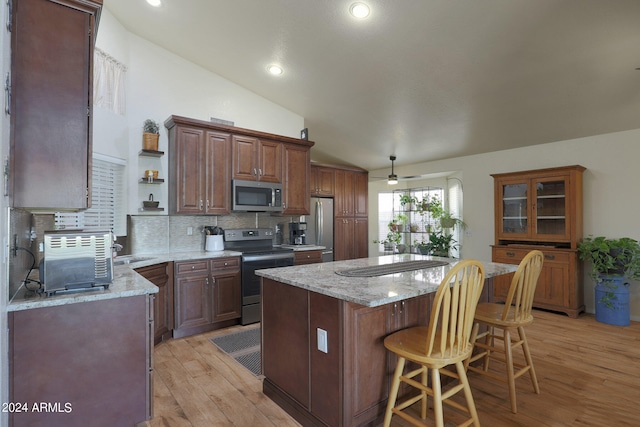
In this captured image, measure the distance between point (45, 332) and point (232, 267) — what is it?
223cm

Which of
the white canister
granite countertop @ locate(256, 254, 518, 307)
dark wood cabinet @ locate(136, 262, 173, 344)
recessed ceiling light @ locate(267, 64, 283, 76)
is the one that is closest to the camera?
granite countertop @ locate(256, 254, 518, 307)

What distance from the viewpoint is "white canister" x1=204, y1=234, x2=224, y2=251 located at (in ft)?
13.6

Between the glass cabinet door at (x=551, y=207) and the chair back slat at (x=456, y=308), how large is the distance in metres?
3.36

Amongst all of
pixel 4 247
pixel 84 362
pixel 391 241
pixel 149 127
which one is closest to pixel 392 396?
pixel 84 362

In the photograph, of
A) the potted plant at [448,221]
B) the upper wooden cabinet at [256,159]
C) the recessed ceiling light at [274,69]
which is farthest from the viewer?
the potted plant at [448,221]

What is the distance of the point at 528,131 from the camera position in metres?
4.38

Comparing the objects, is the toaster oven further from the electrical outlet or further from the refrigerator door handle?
the refrigerator door handle

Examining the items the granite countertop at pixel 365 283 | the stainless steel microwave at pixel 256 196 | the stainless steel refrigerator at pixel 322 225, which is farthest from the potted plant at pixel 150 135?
the stainless steel refrigerator at pixel 322 225

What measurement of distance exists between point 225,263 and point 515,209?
404 centimetres

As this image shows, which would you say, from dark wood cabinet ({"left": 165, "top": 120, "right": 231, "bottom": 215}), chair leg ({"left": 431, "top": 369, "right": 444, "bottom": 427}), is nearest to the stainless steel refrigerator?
dark wood cabinet ({"left": 165, "top": 120, "right": 231, "bottom": 215})

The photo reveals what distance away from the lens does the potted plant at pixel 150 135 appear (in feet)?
12.5

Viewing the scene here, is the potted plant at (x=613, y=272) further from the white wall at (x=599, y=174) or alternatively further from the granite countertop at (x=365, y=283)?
the granite countertop at (x=365, y=283)

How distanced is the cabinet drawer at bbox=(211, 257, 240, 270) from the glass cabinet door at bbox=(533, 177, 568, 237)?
400 cm

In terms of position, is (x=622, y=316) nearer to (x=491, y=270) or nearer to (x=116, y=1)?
(x=491, y=270)
